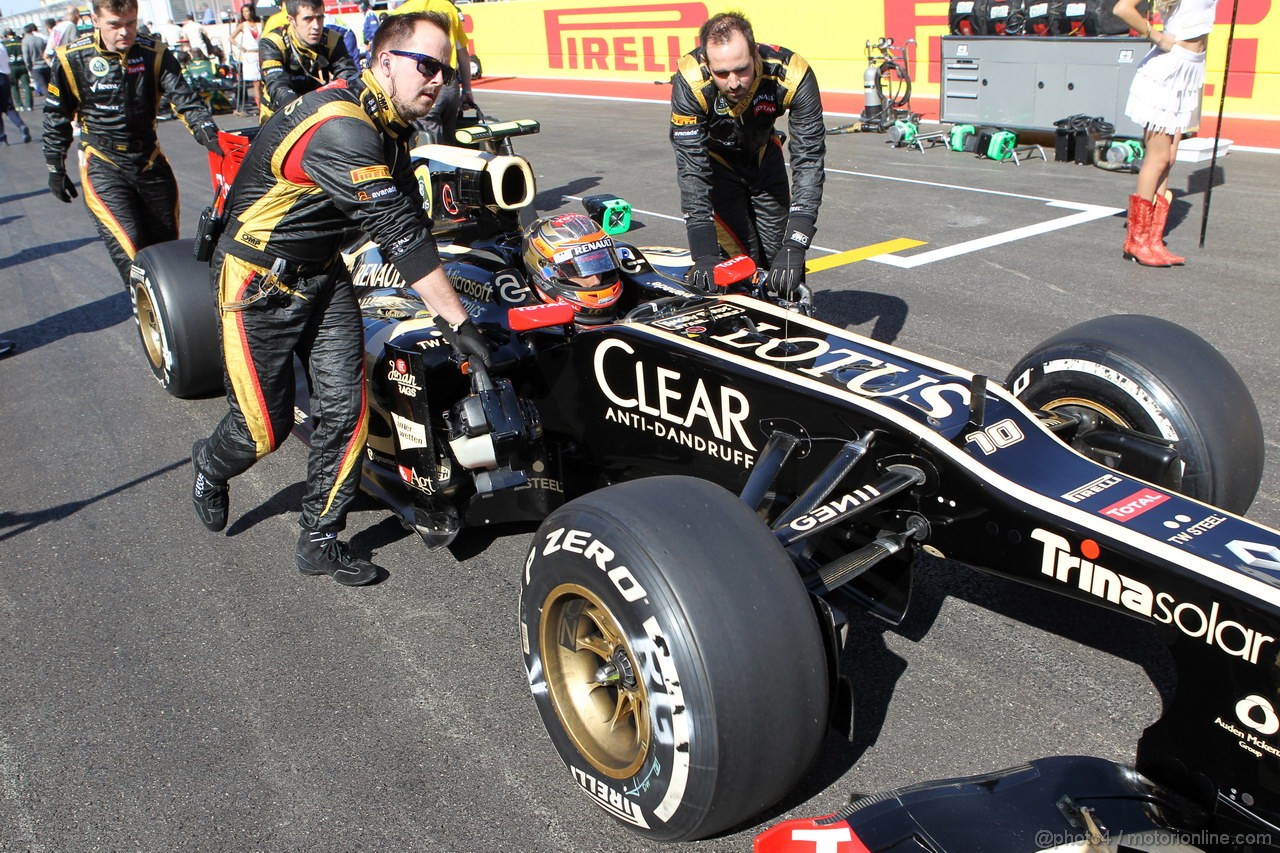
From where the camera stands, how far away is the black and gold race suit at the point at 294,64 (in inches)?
299

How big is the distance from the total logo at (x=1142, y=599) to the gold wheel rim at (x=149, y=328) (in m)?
5.09

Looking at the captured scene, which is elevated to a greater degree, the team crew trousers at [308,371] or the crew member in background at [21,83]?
the crew member in background at [21,83]

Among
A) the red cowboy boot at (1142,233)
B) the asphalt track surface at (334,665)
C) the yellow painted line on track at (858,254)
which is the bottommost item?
the asphalt track surface at (334,665)

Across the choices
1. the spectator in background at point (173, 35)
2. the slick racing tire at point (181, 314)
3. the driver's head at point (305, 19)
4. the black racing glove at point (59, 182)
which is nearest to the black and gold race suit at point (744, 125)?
the slick racing tire at point (181, 314)

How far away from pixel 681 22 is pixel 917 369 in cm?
1976

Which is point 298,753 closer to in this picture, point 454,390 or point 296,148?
point 454,390

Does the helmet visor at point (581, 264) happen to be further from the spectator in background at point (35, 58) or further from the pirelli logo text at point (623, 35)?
the spectator in background at point (35, 58)

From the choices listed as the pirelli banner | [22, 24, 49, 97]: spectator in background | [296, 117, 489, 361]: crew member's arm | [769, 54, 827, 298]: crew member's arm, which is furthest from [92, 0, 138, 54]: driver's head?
[22, 24, 49, 97]: spectator in background

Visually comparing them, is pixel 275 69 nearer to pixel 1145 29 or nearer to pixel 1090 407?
pixel 1090 407

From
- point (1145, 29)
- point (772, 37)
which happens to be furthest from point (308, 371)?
point (772, 37)

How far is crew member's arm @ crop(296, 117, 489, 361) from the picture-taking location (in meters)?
3.51

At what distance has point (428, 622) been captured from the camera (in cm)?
389

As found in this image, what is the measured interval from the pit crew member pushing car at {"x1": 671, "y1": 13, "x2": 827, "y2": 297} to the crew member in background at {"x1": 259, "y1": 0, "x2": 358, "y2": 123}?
10.9 feet

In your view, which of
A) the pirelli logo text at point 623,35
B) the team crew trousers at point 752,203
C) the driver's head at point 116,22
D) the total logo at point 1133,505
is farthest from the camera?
the pirelli logo text at point 623,35
